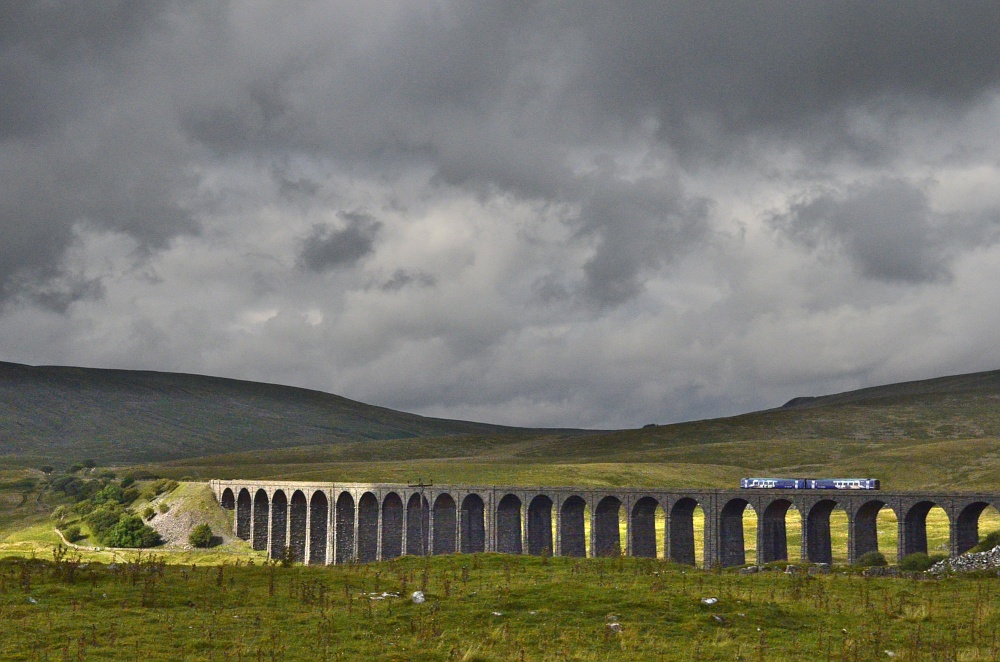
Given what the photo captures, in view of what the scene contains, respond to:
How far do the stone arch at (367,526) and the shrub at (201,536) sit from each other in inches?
1035

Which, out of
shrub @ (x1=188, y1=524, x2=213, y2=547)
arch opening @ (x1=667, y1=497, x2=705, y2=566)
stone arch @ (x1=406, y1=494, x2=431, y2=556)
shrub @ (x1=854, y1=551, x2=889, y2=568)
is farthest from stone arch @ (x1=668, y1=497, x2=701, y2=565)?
shrub @ (x1=188, y1=524, x2=213, y2=547)

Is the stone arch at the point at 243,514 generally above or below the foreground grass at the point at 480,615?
below

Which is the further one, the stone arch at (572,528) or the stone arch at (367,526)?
the stone arch at (367,526)

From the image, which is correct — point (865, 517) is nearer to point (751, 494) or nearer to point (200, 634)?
point (751, 494)

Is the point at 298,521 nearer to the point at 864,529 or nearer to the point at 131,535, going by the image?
the point at 131,535

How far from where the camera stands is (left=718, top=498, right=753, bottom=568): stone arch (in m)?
81.2

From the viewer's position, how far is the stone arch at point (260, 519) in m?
130

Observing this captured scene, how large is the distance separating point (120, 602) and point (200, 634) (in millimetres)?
6121

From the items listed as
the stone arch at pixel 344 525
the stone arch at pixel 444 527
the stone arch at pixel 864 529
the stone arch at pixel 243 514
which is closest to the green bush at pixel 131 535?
the stone arch at pixel 243 514

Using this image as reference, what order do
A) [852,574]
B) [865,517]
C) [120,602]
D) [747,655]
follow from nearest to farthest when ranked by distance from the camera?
[747,655] < [120,602] < [852,574] < [865,517]

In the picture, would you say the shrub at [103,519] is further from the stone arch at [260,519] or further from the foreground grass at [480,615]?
the foreground grass at [480,615]

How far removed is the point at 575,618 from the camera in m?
27.6

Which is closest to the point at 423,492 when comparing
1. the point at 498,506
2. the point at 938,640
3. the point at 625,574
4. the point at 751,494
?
the point at 498,506

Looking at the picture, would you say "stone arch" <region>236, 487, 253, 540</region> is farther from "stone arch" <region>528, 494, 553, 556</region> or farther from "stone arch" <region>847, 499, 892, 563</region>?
"stone arch" <region>847, 499, 892, 563</region>
